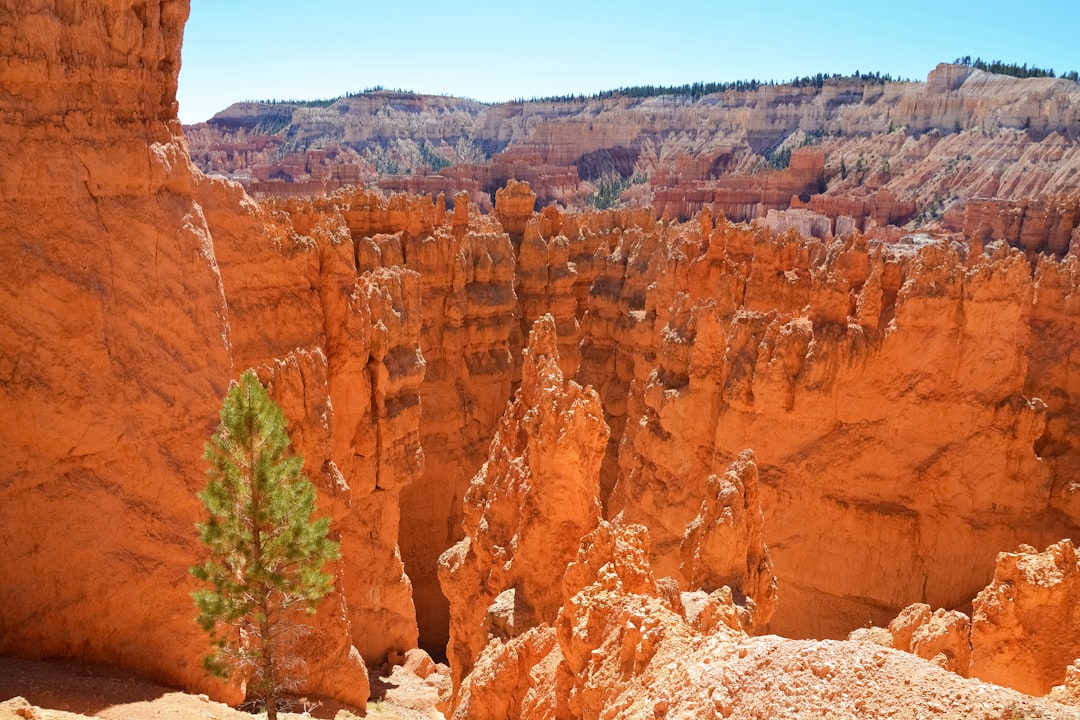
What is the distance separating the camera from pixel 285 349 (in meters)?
13.7

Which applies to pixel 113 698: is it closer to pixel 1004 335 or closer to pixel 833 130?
pixel 1004 335

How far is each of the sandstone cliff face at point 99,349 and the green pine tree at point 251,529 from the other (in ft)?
4.07

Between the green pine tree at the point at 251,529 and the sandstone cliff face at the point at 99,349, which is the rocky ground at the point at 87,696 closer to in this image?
the sandstone cliff face at the point at 99,349

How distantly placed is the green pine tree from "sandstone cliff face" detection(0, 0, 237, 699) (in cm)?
124

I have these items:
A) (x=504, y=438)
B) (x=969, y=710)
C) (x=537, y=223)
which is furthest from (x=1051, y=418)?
(x=537, y=223)

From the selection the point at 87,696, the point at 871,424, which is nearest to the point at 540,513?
the point at 87,696

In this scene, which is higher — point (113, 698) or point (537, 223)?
point (537, 223)

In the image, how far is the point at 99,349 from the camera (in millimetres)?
9031

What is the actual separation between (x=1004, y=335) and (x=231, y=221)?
1199 centimetres

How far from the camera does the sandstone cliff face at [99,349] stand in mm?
8406

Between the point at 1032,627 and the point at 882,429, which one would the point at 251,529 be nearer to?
the point at 1032,627

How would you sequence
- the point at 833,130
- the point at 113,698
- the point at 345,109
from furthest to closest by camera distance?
1. the point at 345,109
2. the point at 833,130
3. the point at 113,698

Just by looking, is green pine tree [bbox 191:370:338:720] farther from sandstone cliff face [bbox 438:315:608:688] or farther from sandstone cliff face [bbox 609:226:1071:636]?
sandstone cliff face [bbox 609:226:1071:636]

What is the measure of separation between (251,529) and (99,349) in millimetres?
2701
